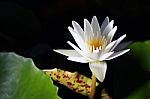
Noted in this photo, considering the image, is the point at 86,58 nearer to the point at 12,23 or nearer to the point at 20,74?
the point at 20,74

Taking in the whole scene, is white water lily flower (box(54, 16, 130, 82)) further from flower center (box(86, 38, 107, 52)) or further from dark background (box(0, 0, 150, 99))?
dark background (box(0, 0, 150, 99))

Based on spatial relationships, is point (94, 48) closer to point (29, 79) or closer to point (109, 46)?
point (109, 46)

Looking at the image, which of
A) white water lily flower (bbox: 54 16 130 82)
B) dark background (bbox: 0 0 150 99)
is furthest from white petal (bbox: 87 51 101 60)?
dark background (bbox: 0 0 150 99)

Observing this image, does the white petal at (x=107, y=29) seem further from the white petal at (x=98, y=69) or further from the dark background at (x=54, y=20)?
the dark background at (x=54, y=20)

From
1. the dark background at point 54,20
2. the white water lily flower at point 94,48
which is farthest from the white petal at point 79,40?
the dark background at point 54,20

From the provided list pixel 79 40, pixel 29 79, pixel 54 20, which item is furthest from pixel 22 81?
pixel 54 20

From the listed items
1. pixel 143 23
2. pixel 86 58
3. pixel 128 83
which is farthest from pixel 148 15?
pixel 86 58

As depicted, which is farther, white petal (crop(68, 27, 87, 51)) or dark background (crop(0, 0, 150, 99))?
dark background (crop(0, 0, 150, 99))
